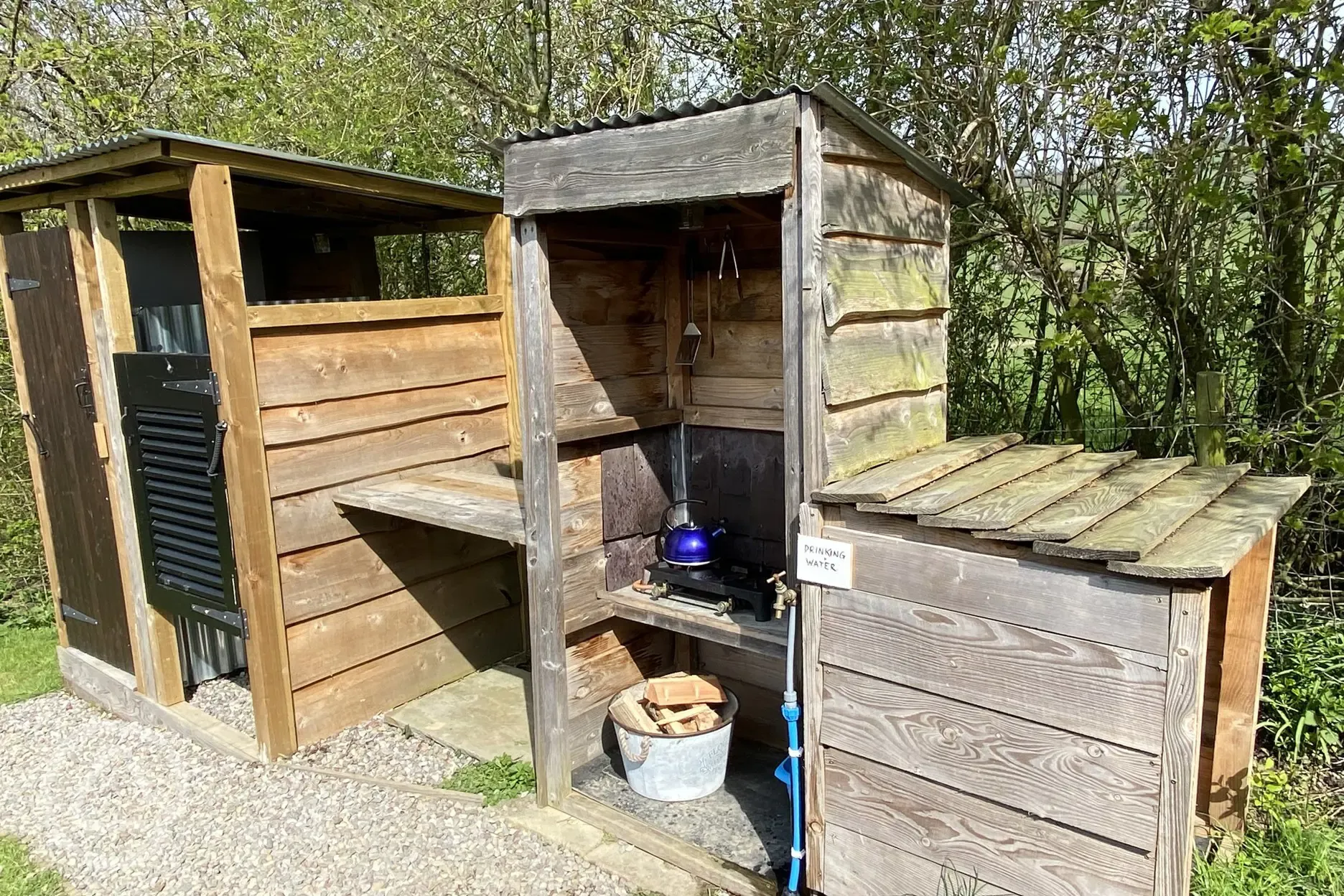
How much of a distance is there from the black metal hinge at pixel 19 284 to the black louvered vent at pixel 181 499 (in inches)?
37.0

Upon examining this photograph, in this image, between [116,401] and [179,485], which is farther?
[116,401]

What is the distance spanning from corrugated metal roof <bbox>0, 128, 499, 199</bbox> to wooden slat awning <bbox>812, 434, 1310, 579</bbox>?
247 cm

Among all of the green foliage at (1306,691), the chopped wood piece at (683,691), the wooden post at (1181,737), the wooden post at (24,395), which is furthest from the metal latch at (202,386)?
the green foliage at (1306,691)

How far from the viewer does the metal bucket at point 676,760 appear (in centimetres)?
331

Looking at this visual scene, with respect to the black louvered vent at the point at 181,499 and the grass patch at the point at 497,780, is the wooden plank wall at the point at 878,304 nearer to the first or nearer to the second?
the grass patch at the point at 497,780

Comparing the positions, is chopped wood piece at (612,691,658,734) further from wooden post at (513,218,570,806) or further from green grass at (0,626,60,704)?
green grass at (0,626,60,704)

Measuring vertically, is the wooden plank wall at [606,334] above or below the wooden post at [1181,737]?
above

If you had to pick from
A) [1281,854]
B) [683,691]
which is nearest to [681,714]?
[683,691]

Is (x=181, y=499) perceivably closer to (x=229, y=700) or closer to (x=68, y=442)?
(x=68, y=442)

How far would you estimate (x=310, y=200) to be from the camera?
4.30 meters

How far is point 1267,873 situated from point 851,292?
2.00 meters

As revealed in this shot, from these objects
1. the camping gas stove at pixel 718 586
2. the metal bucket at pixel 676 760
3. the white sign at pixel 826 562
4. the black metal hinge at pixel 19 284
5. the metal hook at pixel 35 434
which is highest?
the black metal hinge at pixel 19 284

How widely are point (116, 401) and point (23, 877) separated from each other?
6.39 feet

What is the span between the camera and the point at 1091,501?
235 cm
